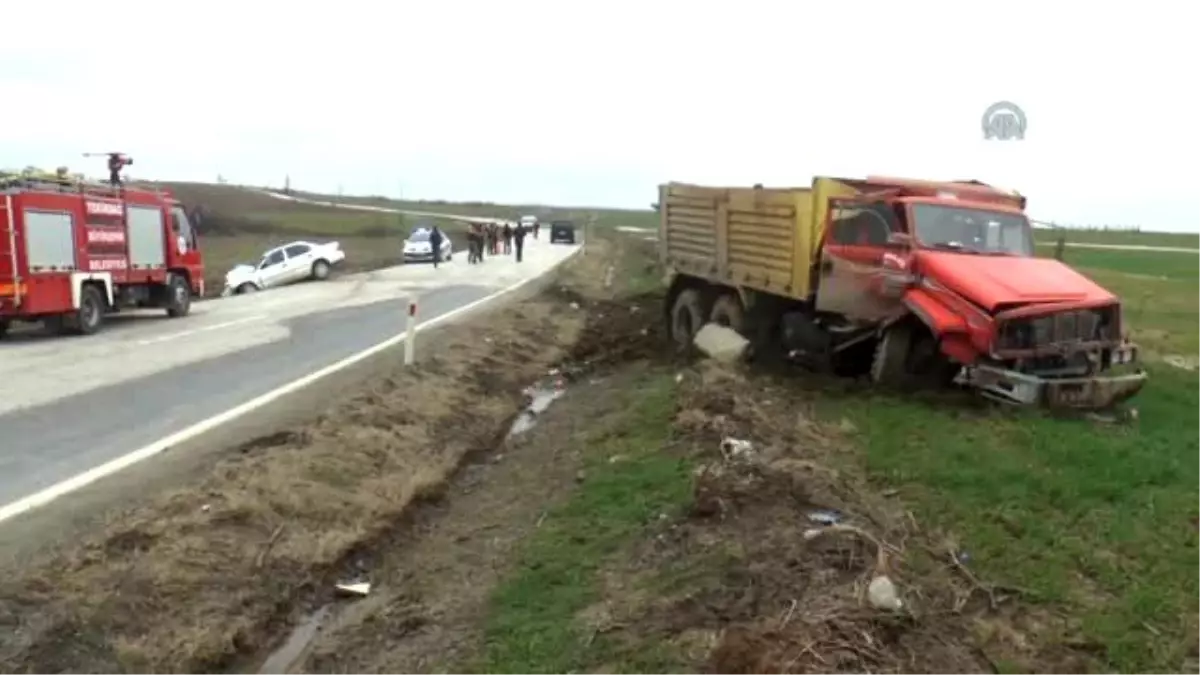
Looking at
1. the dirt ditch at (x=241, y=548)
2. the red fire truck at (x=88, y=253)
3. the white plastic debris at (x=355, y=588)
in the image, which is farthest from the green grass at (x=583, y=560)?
the red fire truck at (x=88, y=253)

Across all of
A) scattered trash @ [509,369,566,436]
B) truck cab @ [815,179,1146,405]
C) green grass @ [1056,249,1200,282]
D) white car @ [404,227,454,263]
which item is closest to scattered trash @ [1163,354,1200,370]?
truck cab @ [815,179,1146,405]

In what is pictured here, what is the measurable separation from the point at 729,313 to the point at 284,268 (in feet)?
85.6

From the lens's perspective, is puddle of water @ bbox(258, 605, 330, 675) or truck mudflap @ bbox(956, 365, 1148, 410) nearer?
puddle of water @ bbox(258, 605, 330, 675)

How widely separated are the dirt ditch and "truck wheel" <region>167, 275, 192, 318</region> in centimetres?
1464

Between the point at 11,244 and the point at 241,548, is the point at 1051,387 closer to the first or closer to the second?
the point at 241,548


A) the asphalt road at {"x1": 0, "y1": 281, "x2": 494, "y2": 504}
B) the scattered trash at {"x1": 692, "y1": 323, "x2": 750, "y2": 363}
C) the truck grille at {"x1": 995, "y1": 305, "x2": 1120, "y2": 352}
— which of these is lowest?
the asphalt road at {"x1": 0, "y1": 281, "x2": 494, "y2": 504}

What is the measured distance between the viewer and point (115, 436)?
10.9m

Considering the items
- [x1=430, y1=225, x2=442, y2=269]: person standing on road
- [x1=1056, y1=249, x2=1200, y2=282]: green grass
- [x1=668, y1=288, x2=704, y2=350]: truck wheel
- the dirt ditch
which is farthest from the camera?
[x1=430, y1=225, x2=442, y2=269]: person standing on road

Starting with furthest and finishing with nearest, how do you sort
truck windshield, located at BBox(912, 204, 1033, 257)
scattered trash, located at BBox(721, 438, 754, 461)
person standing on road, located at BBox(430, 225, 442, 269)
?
1. person standing on road, located at BBox(430, 225, 442, 269)
2. truck windshield, located at BBox(912, 204, 1033, 257)
3. scattered trash, located at BBox(721, 438, 754, 461)

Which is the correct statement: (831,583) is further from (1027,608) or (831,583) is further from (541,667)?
(541,667)

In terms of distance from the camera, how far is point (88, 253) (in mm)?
23078

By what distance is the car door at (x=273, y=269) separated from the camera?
3897 centimetres

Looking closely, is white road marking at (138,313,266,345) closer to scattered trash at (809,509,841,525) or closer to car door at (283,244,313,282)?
scattered trash at (809,509,841,525)

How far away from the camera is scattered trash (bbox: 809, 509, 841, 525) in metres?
7.23
